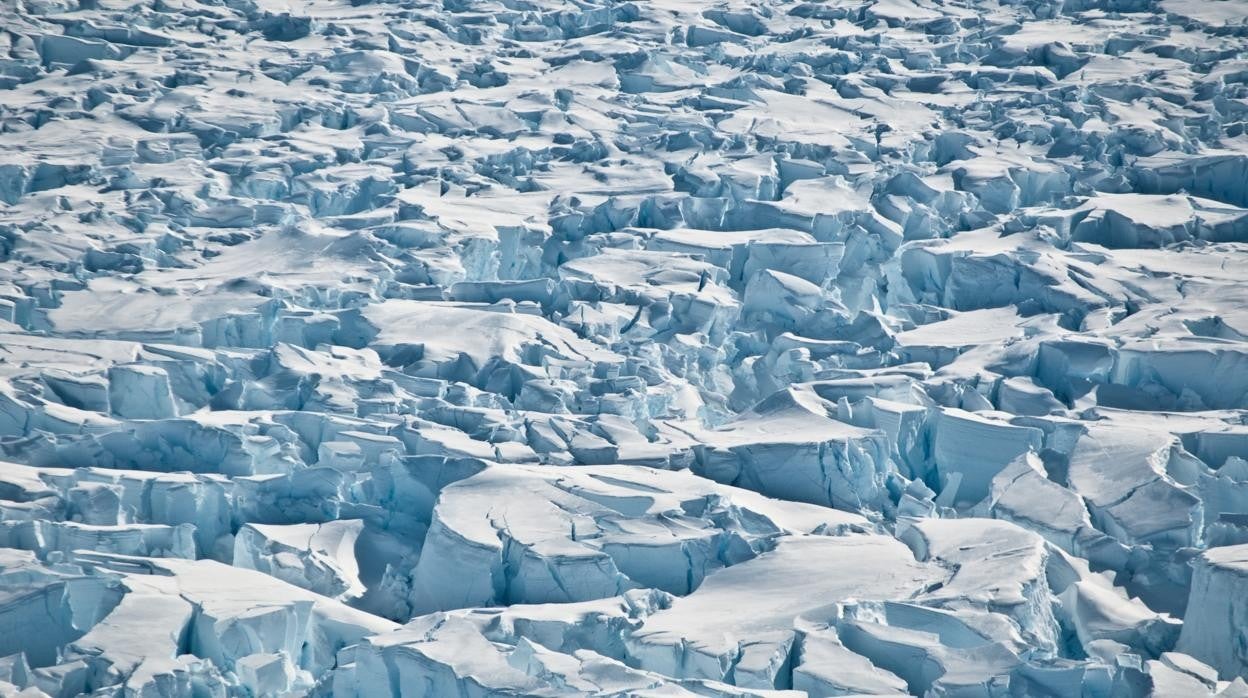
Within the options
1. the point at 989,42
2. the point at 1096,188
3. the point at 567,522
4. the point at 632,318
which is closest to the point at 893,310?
the point at 632,318

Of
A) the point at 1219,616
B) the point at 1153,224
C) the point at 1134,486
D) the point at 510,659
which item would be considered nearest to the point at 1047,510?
the point at 1134,486

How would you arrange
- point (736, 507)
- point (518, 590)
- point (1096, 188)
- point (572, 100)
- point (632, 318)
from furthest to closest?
point (572, 100) < point (1096, 188) < point (632, 318) < point (736, 507) < point (518, 590)

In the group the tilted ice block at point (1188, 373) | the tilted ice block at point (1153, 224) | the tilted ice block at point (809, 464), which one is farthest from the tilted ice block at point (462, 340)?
the tilted ice block at point (1153, 224)

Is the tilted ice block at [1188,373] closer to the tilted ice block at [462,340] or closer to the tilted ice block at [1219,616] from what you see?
the tilted ice block at [1219,616]

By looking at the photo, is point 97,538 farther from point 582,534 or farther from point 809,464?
point 809,464

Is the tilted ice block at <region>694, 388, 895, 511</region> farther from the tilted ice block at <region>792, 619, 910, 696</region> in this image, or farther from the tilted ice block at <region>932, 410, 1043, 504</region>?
the tilted ice block at <region>792, 619, 910, 696</region>

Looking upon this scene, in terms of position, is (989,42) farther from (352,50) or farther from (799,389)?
(799,389)

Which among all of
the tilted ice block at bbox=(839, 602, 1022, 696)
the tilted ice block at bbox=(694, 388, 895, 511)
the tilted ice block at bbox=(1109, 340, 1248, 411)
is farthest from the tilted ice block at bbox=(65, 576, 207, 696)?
the tilted ice block at bbox=(1109, 340, 1248, 411)
